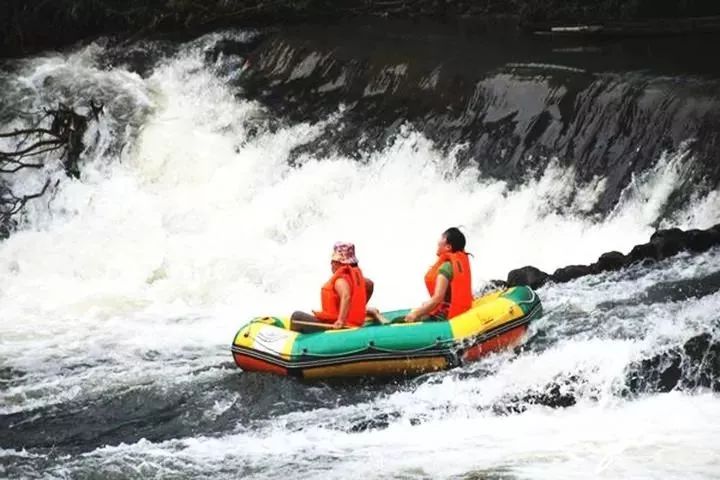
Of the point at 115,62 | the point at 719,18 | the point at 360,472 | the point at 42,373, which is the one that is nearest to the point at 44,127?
the point at 115,62

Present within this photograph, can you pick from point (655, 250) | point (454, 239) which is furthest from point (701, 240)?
point (454, 239)

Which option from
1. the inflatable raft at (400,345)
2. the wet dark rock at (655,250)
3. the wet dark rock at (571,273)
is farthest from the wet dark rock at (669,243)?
the inflatable raft at (400,345)

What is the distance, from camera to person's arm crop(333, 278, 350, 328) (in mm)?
9219

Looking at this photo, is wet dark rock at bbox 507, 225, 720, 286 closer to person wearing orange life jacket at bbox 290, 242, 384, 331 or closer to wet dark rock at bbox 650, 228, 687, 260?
wet dark rock at bbox 650, 228, 687, 260

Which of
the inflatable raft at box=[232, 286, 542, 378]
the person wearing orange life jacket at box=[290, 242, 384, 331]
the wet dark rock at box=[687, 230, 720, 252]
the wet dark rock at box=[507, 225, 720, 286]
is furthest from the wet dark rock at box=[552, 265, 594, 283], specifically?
the person wearing orange life jacket at box=[290, 242, 384, 331]

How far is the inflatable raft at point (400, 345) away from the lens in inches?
350

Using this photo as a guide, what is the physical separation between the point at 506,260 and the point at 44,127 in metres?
6.95

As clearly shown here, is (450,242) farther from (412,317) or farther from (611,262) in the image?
(611,262)

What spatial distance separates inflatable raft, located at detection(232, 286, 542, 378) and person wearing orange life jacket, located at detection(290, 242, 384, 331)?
0.55 ft

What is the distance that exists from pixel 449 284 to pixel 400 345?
705 millimetres

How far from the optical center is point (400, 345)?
29.1 ft

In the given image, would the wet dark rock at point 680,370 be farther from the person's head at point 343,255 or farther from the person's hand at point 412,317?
the person's head at point 343,255

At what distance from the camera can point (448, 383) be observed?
8.64 metres

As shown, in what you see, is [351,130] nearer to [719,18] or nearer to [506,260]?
[506,260]
